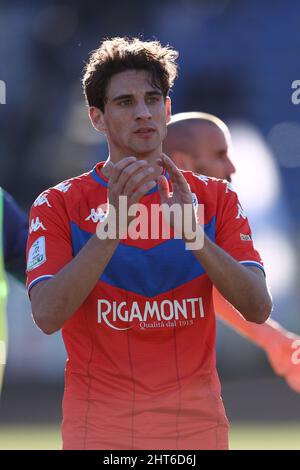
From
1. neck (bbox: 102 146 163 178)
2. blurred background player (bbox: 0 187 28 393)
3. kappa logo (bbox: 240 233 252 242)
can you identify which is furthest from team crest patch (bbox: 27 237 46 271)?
blurred background player (bbox: 0 187 28 393)

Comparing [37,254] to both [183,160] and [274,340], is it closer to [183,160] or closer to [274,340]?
[274,340]

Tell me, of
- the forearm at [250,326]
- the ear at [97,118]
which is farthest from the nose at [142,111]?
the forearm at [250,326]

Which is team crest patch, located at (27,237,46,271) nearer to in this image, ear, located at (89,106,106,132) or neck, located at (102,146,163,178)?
neck, located at (102,146,163,178)

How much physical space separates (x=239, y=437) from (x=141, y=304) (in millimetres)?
4800

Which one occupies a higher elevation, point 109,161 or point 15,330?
point 15,330

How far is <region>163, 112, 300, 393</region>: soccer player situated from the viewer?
4505 mm

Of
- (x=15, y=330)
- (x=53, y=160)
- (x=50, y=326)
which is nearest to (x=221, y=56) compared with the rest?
(x=53, y=160)

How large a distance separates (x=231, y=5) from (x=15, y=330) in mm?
3644

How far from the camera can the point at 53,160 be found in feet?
30.9

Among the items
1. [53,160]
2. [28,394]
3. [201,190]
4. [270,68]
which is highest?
[270,68]

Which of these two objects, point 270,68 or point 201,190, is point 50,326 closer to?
point 201,190

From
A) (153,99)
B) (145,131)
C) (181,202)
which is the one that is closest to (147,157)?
(145,131)

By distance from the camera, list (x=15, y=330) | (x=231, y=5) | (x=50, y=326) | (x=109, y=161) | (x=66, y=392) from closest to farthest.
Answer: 1. (x=50, y=326)
2. (x=66, y=392)
3. (x=109, y=161)
4. (x=15, y=330)
5. (x=231, y=5)

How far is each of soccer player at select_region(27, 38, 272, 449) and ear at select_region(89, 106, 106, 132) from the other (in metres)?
0.12
